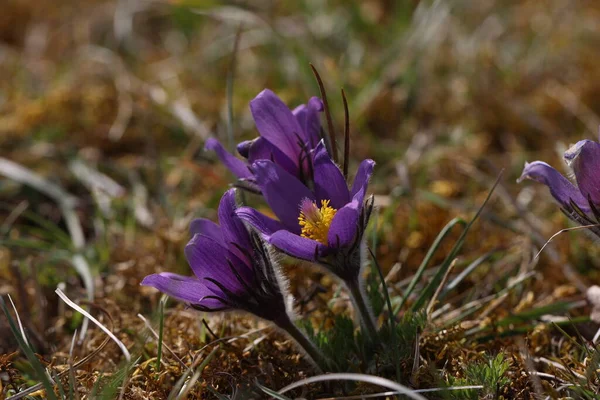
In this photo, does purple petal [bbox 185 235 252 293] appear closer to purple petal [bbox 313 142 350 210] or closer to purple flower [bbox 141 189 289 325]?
purple flower [bbox 141 189 289 325]

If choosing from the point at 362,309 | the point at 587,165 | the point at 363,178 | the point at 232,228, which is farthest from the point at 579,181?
the point at 232,228

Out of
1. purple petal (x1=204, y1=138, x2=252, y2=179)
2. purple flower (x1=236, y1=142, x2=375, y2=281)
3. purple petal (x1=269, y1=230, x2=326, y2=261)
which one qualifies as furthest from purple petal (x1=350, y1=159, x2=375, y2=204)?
purple petal (x1=204, y1=138, x2=252, y2=179)

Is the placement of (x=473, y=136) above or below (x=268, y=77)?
below

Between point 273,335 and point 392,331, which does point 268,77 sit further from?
point 392,331

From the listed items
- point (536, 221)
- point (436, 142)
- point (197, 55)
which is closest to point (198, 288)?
point (536, 221)

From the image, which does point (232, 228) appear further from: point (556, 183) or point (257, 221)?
point (556, 183)

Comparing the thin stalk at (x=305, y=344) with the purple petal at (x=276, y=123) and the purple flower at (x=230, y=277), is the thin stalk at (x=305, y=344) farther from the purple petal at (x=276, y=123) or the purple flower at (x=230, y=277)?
the purple petal at (x=276, y=123)
